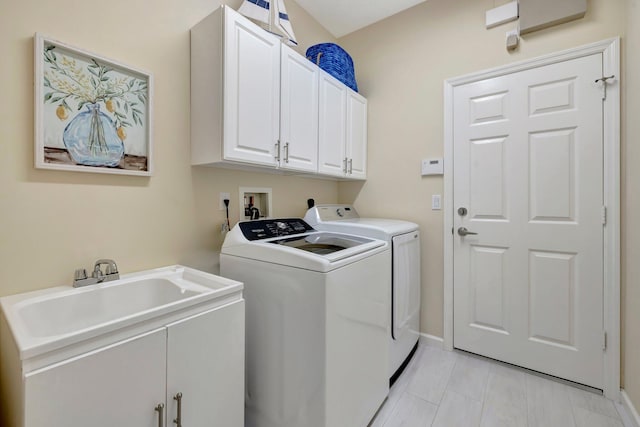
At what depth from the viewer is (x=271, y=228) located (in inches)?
68.6

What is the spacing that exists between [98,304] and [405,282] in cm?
174

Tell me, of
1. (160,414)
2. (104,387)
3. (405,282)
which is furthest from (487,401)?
(104,387)

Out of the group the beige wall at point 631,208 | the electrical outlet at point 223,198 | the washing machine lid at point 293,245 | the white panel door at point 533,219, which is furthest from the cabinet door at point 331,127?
the beige wall at point 631,208

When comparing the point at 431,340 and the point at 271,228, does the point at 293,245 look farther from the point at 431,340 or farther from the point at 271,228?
the point at 431,340

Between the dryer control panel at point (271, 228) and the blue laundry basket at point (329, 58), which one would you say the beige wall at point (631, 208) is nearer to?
the blue laundry basket at point (329, 58)

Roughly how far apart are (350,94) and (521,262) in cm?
182

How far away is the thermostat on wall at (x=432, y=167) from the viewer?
2266mm

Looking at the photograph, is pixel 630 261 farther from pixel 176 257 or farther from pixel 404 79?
pixel 176 257

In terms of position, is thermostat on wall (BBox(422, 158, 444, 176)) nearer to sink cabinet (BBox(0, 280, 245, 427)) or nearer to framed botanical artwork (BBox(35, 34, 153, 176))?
sink cabinet (BBox(0, 280, 245, 427))

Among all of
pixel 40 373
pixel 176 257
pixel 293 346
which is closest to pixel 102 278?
pixel 176 257

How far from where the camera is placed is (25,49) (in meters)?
1.06

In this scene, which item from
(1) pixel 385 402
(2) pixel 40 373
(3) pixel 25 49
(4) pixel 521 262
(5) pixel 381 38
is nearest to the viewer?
(2) pixel 40 373

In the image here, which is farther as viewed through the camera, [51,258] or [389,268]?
[389,268]

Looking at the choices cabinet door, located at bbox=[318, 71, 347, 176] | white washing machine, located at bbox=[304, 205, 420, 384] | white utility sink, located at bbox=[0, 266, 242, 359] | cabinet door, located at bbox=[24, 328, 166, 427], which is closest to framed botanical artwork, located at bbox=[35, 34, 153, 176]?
white utility sink, located at bbox=[0, 266, 242, 359]
